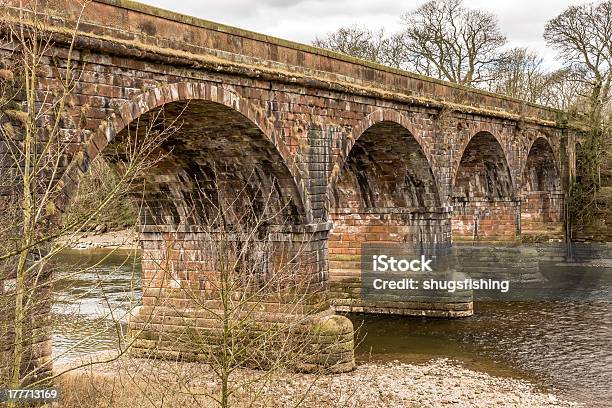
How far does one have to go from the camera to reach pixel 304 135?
13211 mm

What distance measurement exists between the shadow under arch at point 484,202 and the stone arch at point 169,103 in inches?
498

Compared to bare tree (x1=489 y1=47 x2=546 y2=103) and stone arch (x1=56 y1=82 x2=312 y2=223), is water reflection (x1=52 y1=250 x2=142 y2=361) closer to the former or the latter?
stone arch (x1=56 y1=82 x2=312 y2=223)

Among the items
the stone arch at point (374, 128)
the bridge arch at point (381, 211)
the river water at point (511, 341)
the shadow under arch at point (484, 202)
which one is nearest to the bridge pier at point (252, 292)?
the river water at point (511, 341)

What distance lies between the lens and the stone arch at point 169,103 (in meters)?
8.52


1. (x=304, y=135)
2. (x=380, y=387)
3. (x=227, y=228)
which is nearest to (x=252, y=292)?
(x=227, y=228)

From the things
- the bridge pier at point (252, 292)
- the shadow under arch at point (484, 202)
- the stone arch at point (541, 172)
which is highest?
the stone arch at point (541, 172)

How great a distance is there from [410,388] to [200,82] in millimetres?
6464

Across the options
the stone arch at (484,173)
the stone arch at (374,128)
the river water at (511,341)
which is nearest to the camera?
the river water at (511,341)

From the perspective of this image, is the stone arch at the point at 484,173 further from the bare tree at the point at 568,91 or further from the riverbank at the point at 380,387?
the riverbank at the point at 380,387

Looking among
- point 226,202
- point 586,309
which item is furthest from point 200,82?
point 586,309

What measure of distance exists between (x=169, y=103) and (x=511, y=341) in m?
10.1

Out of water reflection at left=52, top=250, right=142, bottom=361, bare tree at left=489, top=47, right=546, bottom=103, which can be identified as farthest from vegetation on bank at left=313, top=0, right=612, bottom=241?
water reflection at left=52, top=250, right=142, bottom=361

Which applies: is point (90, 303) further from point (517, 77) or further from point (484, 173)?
point (517, 77)

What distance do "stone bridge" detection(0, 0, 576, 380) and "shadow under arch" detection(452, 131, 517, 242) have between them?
0.05 metres
